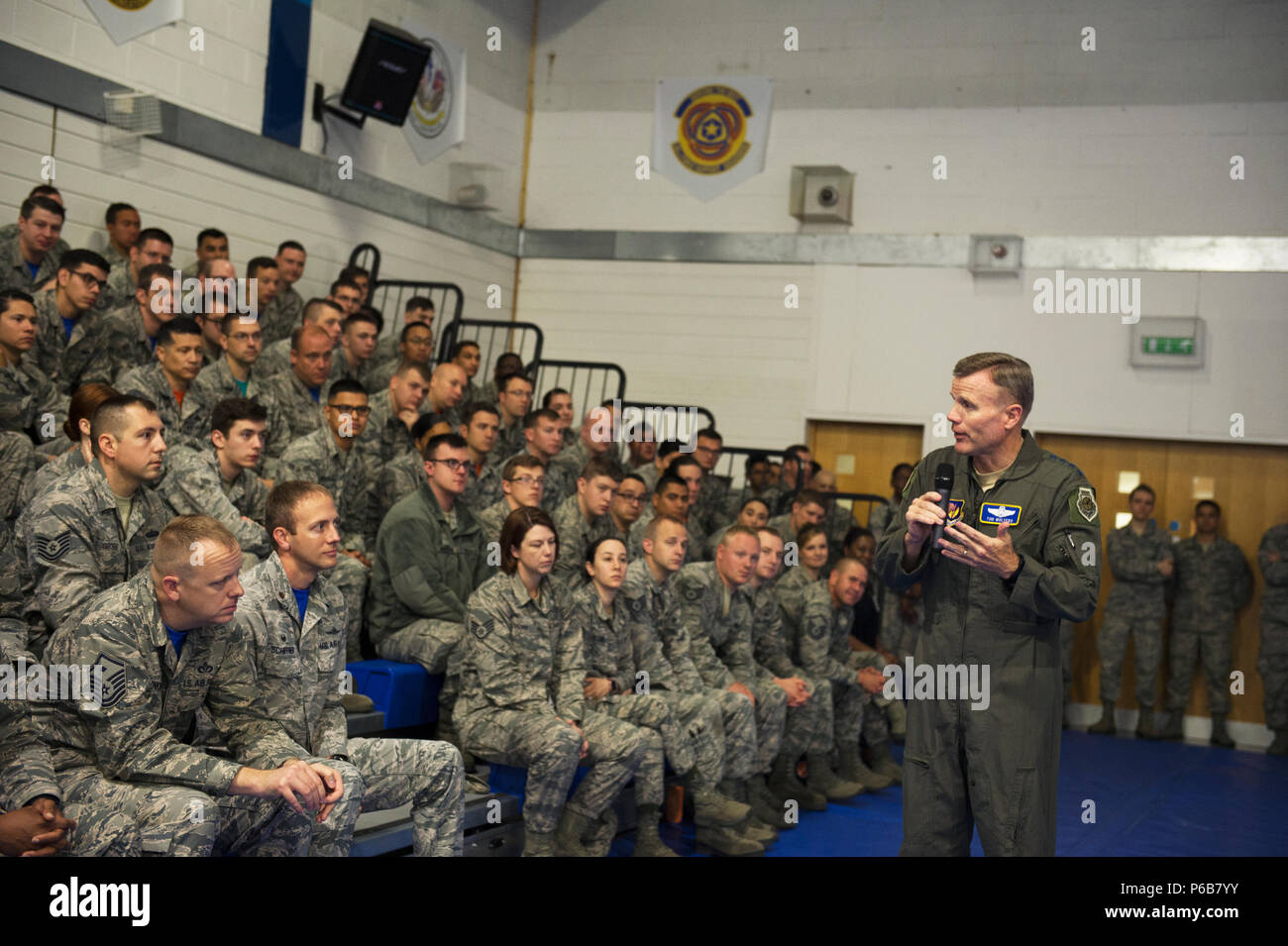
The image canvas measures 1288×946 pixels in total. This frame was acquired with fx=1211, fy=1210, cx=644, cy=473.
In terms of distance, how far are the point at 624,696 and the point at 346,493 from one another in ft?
5.71

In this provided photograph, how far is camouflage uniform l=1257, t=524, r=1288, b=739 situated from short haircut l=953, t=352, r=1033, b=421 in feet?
22.2

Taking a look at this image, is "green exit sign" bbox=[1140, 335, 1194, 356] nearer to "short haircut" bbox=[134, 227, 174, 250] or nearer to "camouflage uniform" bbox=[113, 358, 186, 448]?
"short haircut" bbox=[134, 227, 174, 250]

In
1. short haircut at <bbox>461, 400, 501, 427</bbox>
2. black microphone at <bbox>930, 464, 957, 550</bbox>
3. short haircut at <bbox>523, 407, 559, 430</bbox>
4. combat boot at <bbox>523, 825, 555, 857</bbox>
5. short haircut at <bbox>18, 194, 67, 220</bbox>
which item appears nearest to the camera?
black microphone at <bbox>930, 464, 957, 550</bbox>

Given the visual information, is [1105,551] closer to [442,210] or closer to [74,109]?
[442,210]

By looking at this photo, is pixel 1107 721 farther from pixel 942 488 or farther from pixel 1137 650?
pixel 942 488

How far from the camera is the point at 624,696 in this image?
186 inches

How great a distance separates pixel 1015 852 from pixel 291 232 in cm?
684

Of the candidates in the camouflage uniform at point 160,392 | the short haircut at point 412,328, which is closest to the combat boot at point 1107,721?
the short haircut at point 412,328

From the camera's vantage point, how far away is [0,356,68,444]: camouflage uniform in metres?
4.46

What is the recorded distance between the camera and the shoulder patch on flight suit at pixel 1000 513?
2.72 meters

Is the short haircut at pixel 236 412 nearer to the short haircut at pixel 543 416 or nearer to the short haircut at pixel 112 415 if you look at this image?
the short haircut at pixel 112 415

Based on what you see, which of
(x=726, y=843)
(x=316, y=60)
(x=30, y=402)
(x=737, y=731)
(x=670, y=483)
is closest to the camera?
(x=30, y=402)

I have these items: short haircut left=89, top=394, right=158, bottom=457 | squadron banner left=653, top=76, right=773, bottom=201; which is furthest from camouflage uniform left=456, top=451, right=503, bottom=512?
squadron banner left=653, top=76, right=773, bottom=201

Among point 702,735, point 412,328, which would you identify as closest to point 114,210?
point 412,328
